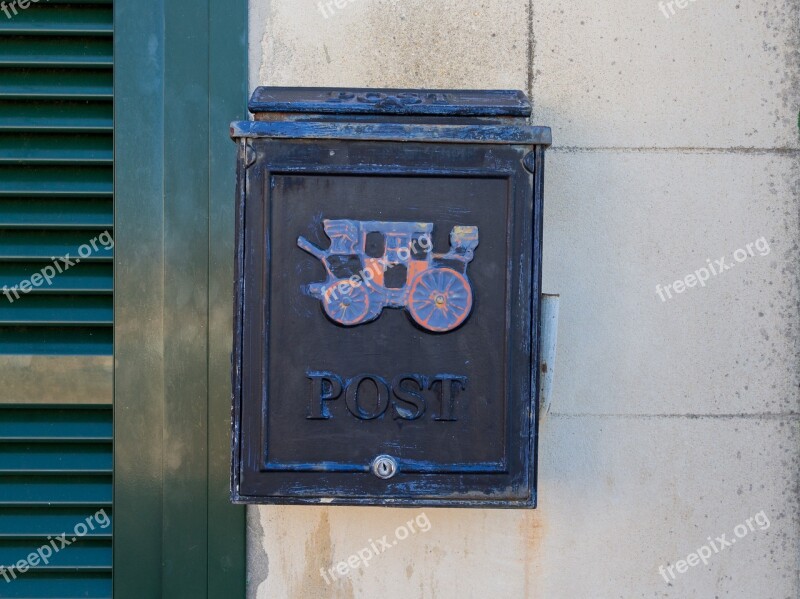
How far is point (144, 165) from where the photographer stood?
228cm

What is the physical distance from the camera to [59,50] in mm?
2344

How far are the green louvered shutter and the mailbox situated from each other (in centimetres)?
74

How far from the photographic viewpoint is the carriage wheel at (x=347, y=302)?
1.81m

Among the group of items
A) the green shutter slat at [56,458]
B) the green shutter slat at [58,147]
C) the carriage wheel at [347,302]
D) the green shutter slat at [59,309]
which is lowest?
the green shutter slat at [56,458]

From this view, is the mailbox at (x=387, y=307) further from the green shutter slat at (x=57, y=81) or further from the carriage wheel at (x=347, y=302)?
the green shutter slat at (x=57, y=81)

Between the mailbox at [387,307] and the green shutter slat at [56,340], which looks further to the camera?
the green shutter slat at [56,340]

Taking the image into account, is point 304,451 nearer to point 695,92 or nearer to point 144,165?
point 144,165

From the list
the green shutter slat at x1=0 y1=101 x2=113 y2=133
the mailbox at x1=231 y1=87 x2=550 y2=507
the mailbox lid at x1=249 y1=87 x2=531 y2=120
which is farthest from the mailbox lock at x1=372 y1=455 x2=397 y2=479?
the green shutter slat at x1=0 y1=101 x2=113 y2=133

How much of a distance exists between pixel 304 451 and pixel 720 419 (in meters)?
1.30

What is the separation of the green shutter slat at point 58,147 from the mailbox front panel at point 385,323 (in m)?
0.79

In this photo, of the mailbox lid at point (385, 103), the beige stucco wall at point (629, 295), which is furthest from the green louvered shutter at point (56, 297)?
the mailbox lid at point (385, 103)

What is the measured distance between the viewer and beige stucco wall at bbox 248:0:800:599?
7.47ft

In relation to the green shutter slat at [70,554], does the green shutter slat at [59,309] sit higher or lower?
higher

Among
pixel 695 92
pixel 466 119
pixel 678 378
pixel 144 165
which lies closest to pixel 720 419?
pixel 678 378
